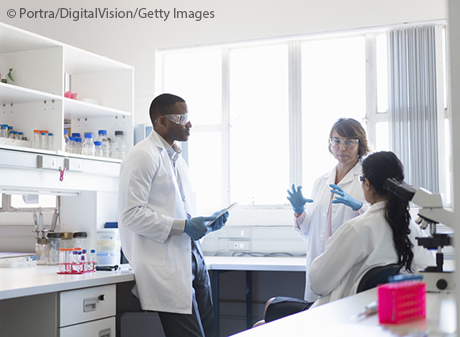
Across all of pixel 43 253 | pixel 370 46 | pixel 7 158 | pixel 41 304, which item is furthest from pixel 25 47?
pixel 370 46

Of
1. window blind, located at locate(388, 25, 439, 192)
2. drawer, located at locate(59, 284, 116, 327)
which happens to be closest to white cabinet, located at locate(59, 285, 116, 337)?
drawer, located at locate(59, 284, 116, 327)

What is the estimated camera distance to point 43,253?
281 cm

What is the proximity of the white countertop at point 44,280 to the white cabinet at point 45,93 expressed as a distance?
0.61 metres

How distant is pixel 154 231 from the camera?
213cm

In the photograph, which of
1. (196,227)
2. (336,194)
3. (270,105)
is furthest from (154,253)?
(270,105)

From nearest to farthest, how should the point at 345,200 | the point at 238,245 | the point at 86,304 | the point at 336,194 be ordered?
the point at 86,304
the point at 345,200
the point at 336,194
the point at 238,245

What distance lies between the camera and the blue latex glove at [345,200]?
2.32 metres

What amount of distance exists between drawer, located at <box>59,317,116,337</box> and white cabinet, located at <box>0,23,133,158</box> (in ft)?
3.01

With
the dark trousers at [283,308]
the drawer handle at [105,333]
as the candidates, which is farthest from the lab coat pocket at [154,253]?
the dark trousers at [283,308]

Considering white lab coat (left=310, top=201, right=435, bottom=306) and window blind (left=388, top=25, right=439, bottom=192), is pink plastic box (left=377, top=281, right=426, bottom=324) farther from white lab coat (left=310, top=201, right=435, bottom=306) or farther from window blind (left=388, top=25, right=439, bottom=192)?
window blind (left=388, top=25, right=439, bottom=192)

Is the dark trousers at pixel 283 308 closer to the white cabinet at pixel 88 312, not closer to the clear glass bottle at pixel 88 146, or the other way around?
the white cabinet at pixel 88 312

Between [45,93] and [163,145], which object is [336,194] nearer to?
[163,145]

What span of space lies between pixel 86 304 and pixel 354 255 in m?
1.15

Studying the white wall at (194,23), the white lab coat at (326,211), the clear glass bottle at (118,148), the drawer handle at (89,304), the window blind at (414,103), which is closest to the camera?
the drawer handle at (89,304)
